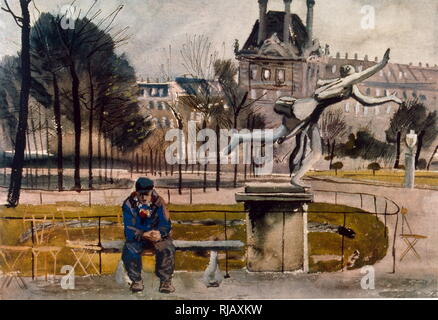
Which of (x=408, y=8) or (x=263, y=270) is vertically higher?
(x=408, y=8)

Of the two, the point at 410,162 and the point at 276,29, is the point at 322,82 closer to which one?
the point at 276,29

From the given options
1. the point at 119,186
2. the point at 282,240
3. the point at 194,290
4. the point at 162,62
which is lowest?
the point at 194,290

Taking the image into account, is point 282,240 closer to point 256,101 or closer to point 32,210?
point 256,101

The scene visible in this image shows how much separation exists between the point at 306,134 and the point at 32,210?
333 centimetres

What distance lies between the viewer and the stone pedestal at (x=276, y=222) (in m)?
6.43

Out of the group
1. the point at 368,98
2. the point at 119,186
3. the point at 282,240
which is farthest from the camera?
the point at 119,186

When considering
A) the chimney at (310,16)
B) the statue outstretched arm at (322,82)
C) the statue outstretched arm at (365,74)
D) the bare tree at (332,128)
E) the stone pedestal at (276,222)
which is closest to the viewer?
the stone pedestal at (276,222)

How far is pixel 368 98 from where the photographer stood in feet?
22.7

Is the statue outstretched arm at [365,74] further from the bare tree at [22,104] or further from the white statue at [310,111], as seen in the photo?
the bare tree at [22,104]

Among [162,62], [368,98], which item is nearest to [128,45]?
[162,62]

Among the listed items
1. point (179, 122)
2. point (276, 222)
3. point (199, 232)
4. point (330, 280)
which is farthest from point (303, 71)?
point (330, 280)

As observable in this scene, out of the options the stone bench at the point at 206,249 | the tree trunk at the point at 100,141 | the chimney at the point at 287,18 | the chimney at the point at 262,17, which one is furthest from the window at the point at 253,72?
the stone bench at the point at 206,249

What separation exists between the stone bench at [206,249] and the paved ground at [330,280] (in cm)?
10

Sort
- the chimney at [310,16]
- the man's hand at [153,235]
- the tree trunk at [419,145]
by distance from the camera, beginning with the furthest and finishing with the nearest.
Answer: the tree trunk at [419,145] → the chimney at [310,16] → the man's hand at [153,235]
